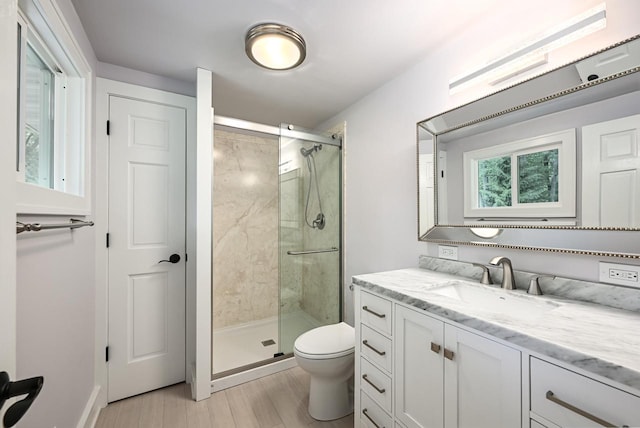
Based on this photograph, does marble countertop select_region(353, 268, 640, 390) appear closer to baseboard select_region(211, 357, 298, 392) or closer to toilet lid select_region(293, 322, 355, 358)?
toilet lid select_region(293, 322, 355, 358)

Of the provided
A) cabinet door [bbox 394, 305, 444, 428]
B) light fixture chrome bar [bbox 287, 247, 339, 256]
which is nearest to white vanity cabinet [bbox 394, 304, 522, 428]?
cabinet door [bbox 394, 305, 444, 428]

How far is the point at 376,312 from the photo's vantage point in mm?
1339

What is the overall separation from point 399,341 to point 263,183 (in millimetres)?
2391

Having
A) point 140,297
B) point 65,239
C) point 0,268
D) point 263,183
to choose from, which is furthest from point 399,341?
point 263,183

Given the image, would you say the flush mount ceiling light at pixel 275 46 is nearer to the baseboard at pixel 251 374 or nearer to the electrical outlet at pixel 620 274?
the electrical outlet at pixel 620 274

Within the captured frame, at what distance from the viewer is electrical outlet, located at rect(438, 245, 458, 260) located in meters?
1.56

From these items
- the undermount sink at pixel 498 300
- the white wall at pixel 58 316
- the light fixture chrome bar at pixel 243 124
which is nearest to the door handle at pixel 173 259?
the white wall at pixel 58 316

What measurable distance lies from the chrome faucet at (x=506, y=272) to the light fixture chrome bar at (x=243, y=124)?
1820mm

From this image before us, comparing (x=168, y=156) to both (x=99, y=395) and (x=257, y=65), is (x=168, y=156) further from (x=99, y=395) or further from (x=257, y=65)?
(x=99, y=395)

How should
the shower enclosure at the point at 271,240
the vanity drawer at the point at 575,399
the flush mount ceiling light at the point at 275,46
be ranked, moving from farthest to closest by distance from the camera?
1. the shower enclosure at the point at 271,240
2. the flush mount ceiling light at the point at 275,46
3. the vanity drawer at the point at 575,399

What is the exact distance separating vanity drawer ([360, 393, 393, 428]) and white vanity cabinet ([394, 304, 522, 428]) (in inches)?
4.4

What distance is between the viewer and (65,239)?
128 cm

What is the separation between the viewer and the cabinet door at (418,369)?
3.40 feet

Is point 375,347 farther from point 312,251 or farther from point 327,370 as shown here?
point 312,251
